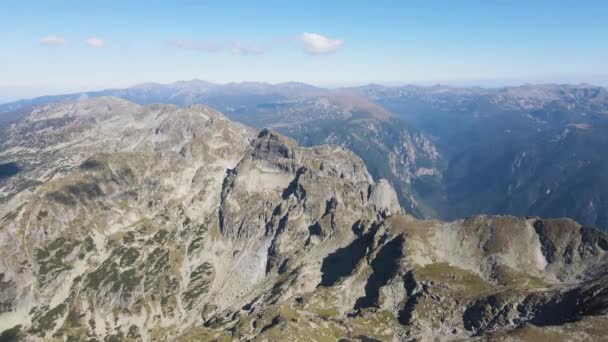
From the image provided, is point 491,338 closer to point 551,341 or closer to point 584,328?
point 551,341

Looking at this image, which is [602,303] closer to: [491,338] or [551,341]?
[551,341]

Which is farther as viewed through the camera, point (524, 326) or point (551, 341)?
point (524, 326)

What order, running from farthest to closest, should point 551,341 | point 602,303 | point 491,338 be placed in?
point 602,303 → point 491,338 → point 551,341

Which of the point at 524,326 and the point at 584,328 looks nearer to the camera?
the point at 584,328

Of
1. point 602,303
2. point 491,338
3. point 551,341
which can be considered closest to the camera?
point 551,341

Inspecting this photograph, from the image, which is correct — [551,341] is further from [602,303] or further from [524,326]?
[602,303]

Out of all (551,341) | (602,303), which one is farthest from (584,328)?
(602,303)

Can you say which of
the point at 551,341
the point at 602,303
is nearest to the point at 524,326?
the point at 551,341

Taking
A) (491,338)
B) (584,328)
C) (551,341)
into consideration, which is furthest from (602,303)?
(491,338)
